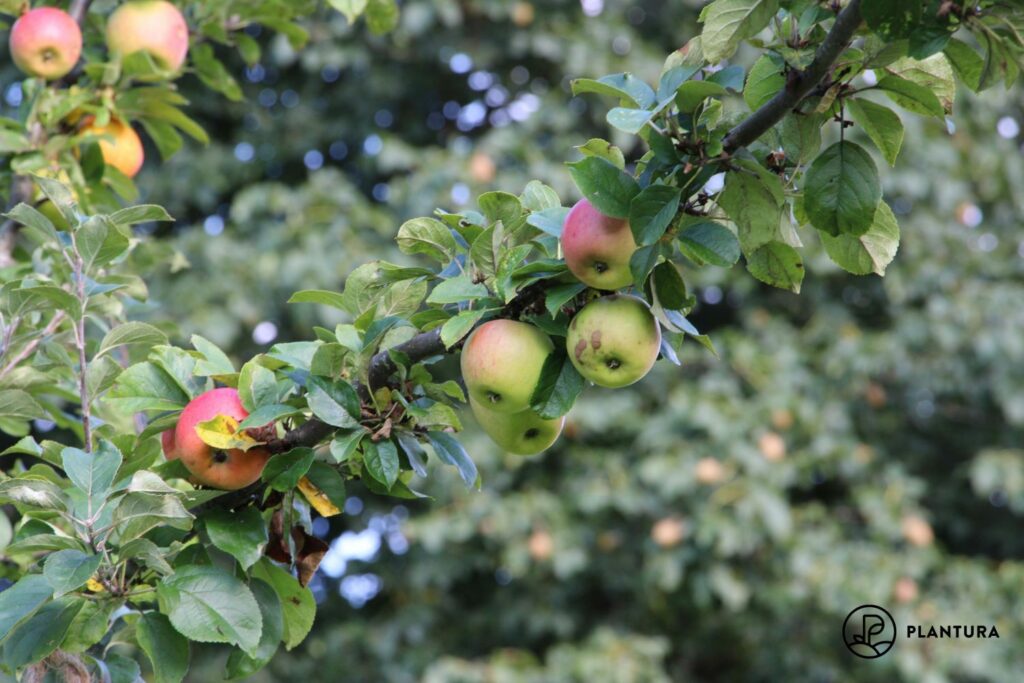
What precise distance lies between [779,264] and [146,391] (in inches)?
24.2

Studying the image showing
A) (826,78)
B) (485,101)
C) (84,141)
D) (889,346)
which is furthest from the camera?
(485,101)

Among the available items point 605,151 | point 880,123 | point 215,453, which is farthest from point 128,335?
point 880,123

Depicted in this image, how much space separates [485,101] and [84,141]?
3385mm

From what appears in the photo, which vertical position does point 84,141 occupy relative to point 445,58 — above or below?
above

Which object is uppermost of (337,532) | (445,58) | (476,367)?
(476,367)

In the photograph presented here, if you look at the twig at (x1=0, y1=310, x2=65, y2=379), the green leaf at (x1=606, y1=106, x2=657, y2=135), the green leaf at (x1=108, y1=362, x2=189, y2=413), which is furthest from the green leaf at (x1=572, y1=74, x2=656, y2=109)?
the twig at (x1=0, y1=310, x2=65, y2=379)

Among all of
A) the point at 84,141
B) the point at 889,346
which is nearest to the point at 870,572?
the point at 889,346

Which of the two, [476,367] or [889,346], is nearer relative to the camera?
[476,367]

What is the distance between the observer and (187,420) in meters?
1.02

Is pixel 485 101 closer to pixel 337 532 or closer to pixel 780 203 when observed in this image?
pixel 337 532

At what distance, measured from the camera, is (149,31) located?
1591 millimetres

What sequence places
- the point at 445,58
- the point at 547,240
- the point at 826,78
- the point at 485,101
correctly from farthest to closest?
1. the point at 485,101
2. the point at 445,58
3. the point at 547,240
4. the point at 826,78

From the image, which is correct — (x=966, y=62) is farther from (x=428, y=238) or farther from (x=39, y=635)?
(x=39, y=635)

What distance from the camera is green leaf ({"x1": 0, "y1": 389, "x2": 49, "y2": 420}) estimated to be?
3.53ft
